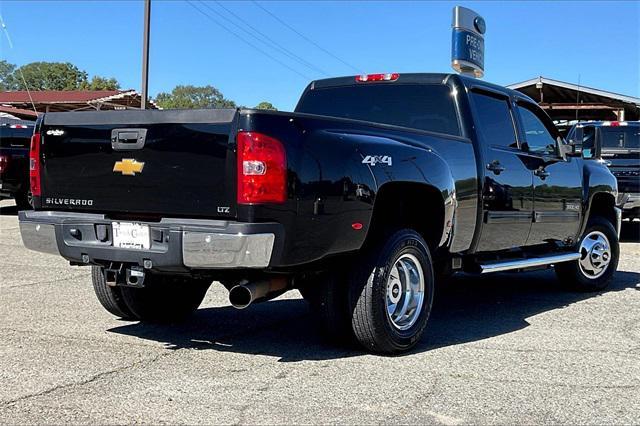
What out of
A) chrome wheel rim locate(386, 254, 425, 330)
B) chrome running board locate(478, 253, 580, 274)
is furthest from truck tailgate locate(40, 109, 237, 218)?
chrome running board locate(478, 253, 580, 274)

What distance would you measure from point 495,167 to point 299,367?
2466mm

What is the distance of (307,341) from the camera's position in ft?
17.2

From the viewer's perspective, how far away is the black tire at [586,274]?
7.62 meters

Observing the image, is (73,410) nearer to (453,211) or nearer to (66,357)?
(66,357)

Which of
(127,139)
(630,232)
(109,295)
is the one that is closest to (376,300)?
(127,139)

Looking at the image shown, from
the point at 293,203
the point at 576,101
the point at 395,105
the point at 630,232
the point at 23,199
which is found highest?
the point at 576,101

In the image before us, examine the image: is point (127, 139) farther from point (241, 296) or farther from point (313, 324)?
point (313, 324)

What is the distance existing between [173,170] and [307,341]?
5.58ft

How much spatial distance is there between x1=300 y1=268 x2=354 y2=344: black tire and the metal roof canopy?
16196 mm

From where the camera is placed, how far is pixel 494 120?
6.30m

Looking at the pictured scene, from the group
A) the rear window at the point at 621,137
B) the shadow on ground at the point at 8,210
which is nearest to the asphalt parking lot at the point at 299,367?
the rear window at the point at 621,137

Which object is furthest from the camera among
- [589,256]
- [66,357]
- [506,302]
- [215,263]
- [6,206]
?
[6,206]

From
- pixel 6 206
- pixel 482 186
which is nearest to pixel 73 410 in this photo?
→ pixel 482 186

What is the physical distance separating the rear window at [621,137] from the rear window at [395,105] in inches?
342
